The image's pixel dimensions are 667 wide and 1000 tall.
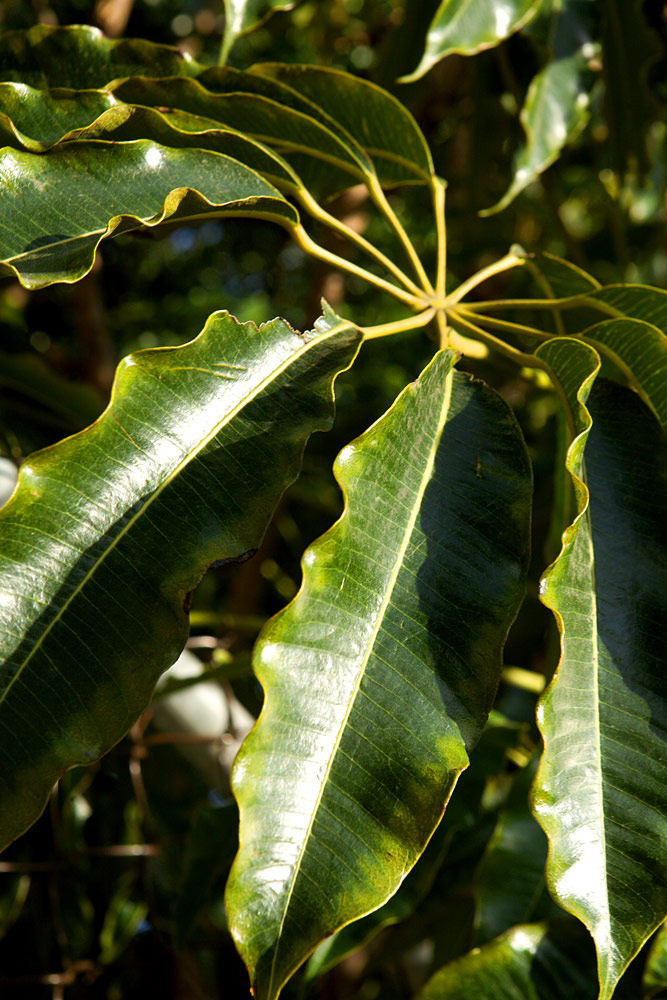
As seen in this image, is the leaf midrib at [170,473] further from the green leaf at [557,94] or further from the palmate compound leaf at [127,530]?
the green leaf at [557,94]

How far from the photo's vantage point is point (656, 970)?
719mm

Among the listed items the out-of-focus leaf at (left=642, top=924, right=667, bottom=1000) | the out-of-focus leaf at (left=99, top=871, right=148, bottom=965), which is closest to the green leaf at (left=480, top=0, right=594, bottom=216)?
the out-of-focus leaf at (left=642, top=924, right=667, bottom=1000)

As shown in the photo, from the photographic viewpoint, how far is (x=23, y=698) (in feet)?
1.50

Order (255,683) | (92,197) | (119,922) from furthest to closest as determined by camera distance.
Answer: (119,922), (255,683), (92,197)

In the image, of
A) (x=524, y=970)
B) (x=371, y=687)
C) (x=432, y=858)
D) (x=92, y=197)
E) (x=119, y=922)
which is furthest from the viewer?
(x=119, y=922)

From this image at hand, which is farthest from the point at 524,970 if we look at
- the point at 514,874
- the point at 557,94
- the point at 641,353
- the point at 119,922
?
the point at 557,94

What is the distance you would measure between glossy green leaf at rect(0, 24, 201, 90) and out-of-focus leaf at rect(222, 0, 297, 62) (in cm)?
8

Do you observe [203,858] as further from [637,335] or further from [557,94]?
[557,94]

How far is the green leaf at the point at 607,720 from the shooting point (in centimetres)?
45

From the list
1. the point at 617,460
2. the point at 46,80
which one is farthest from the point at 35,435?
the point at 617,460

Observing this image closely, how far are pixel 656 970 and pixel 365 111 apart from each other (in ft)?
2.58

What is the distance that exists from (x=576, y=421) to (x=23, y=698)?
0.36m

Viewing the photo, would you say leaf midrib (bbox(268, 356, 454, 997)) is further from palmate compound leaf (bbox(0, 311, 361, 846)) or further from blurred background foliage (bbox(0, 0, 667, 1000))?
blurred background foliage (bbox(0, 0, 667, 1000))

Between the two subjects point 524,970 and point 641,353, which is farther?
point 524,970
